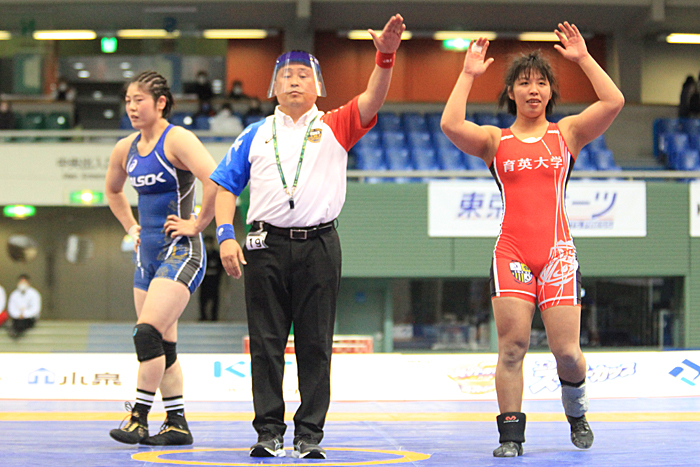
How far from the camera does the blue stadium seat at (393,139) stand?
14039mm

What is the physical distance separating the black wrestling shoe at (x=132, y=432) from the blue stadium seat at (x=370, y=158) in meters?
9.58

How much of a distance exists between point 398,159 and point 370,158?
515 millimetres

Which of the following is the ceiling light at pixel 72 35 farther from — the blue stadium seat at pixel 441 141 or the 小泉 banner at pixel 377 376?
the 小泉 banner at pixel 377 376

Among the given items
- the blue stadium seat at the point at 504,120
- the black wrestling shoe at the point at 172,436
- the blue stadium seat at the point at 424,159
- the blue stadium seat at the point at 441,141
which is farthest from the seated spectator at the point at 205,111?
the black wrestling shoe at the point at 172,436

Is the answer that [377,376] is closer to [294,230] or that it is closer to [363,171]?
[294,230]

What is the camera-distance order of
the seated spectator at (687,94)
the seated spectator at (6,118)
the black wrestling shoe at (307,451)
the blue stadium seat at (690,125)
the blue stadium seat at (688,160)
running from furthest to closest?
the seated spectator at (687,94) < the blue stadium seat at (690,125) < the seated spectator at (6,118) < the blue stadium seat at (688,160) < the black wrestling shoe at (307,451)

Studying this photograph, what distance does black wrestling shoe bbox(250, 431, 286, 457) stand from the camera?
3.45 metres

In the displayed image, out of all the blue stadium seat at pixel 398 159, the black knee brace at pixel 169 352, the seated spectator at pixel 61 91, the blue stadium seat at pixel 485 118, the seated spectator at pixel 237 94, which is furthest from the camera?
→ the seated spectator at pixel 237 94

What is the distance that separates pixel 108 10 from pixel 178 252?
12441 millimetres

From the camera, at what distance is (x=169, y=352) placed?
422 centimetres

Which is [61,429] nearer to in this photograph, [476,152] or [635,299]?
[476,152]

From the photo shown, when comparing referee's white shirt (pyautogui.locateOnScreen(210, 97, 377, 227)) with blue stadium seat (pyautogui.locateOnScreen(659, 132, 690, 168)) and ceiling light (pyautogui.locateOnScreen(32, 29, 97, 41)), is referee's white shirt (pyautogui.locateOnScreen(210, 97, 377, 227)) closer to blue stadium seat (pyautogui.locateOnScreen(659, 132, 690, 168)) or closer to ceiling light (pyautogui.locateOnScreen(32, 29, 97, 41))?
blue stadium seat (pyautogui.locateOnScreen(659, 132, 690, 168))

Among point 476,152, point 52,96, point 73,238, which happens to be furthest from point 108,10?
point 476,152

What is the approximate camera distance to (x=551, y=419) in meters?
5.61
